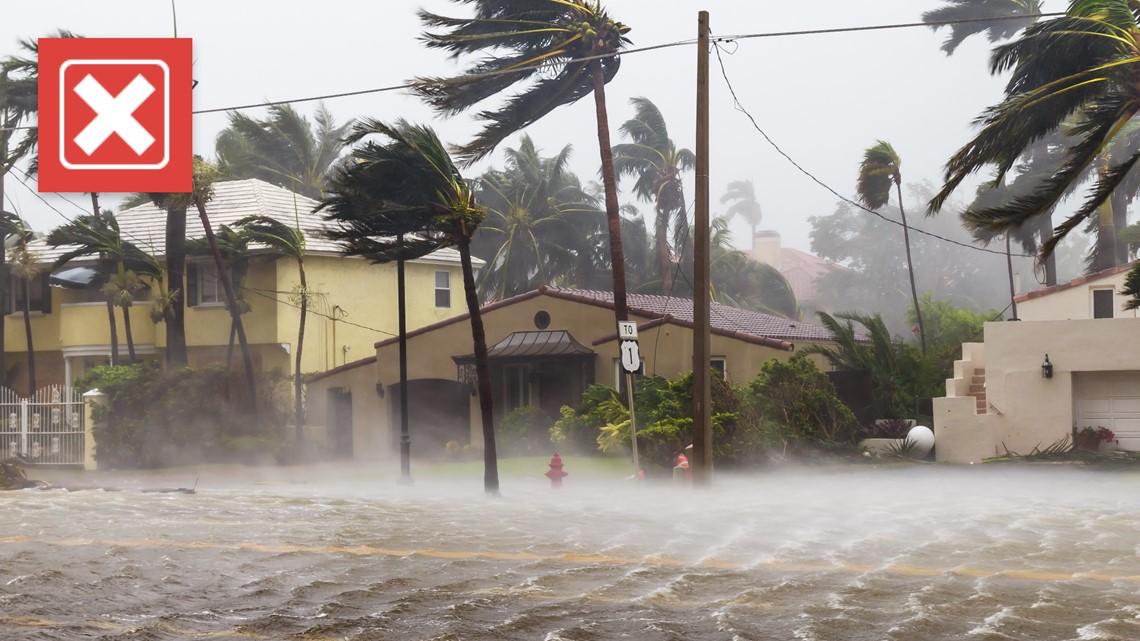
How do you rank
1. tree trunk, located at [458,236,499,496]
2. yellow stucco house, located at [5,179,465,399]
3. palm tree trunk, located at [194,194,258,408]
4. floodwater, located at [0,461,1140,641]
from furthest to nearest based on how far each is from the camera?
yellow stucco house, located at [5,179,465,399]
palm tree trunk, located at [194,194,258,408]
tree trunk, located at [458,236,499,496]
floodwater, located at [0,461,1140,641]

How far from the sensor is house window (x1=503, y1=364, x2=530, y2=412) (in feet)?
115

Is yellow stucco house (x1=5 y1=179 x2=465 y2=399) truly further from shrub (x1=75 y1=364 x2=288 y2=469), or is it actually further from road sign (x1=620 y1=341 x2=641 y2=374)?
road sign (x1=620 y1=341 x2=641 y2=374)

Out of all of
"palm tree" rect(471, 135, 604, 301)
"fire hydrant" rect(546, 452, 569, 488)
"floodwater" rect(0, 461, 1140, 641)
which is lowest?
"floodwater" rect(0, 461, 1140, 641)

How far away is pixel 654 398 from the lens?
94.1ft

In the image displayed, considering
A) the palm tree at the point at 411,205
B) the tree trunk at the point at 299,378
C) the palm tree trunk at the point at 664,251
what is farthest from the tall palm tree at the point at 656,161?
Result: the palm tree at the point at 411,205

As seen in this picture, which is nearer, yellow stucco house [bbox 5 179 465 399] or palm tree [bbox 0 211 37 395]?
yellow stucco house [bbox 5 179 465 399]

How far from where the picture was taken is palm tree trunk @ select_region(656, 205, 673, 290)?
57500 mm

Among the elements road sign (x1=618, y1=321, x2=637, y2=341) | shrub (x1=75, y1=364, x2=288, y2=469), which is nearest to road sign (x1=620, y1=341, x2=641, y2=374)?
road sign (x1=618, y1=321, x2=637, y2=341)

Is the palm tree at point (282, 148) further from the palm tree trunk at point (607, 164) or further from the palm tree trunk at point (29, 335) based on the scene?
the palm tree trunk at point (607, 164)

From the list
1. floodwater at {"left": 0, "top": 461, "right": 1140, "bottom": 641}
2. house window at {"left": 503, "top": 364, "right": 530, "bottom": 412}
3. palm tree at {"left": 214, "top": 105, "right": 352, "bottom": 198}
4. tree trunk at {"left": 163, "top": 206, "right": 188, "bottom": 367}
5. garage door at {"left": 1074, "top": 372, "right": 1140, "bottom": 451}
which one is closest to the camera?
floodwater at {"left": 0, "top": 461, "right": 1140, "bottom": 641}

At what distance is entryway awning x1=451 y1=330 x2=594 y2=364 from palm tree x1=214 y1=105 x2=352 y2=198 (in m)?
23.4

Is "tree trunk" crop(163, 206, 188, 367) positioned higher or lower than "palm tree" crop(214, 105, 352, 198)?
lower

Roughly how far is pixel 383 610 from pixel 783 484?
14.1 m

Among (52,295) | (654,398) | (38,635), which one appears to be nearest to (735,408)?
(654,398)
